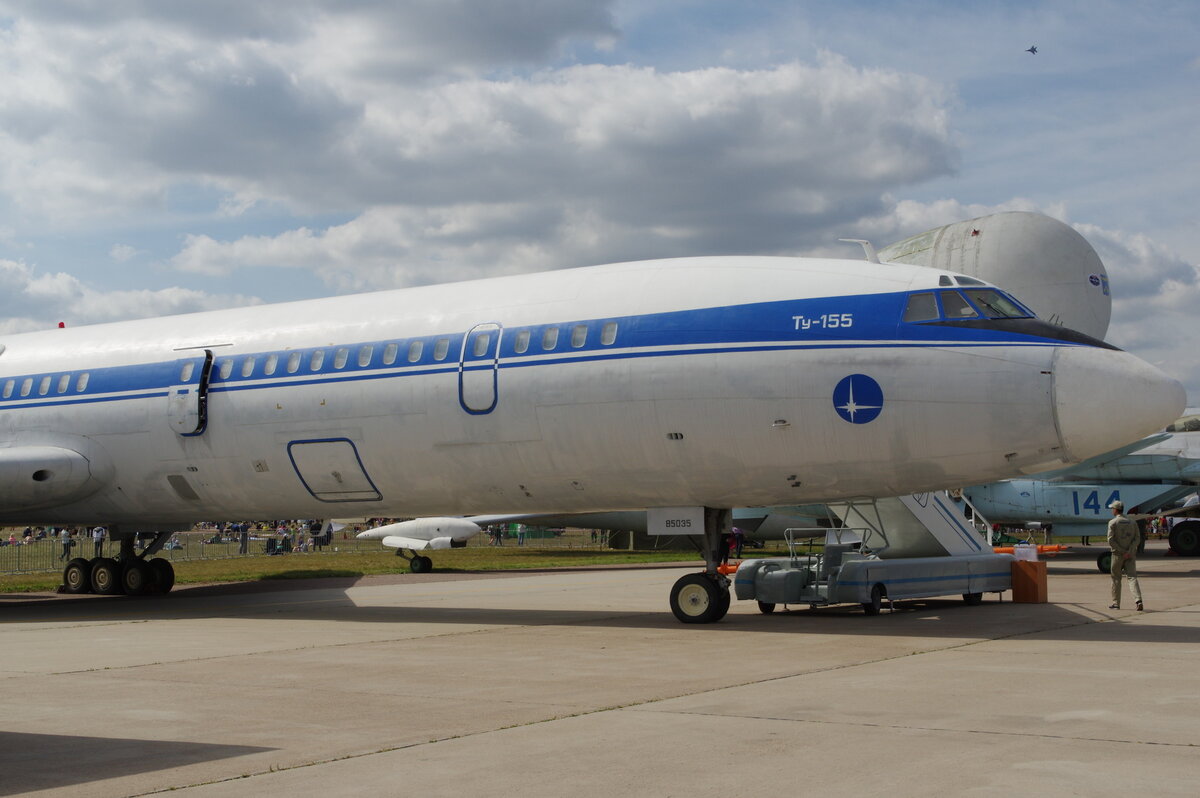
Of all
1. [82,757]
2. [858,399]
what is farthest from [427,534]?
[82,757]

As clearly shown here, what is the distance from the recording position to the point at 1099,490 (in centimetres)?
3309

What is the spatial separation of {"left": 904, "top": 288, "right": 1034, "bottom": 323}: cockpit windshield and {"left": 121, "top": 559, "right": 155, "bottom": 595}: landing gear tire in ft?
56.5

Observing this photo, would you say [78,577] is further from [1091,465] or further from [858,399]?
[1091,465]

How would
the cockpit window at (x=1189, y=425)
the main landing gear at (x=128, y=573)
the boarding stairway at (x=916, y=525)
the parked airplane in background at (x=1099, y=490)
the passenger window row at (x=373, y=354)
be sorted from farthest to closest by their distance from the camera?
the cockpit window at (x=1189, y=425) < the parked airplane in background at (x=1099, y=490) < the main landing gear at (x=128, y=573) < the boarding stairway at (x=916, y=525) < the passenger window row at (x=373, y=354)

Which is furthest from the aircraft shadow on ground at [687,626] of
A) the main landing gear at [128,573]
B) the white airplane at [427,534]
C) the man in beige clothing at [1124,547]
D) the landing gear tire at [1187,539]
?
the landing gear tire at [1187,539]

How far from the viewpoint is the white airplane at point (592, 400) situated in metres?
14.1

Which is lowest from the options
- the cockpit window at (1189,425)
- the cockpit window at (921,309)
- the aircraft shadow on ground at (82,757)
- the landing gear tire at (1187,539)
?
the aircraft shadow on ground at (82,757)

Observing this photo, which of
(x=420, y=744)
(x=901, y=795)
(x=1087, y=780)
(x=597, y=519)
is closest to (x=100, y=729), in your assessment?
(x=420, y=744)

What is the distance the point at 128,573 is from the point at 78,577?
1.46m

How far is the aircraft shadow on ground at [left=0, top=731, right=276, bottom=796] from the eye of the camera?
679 centimetres

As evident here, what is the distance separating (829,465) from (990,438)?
2041 mm

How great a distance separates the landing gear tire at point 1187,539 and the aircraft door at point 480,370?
30160 mm

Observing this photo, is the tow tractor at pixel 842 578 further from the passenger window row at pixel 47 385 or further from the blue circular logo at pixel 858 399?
the passenger window row at pixel 47 385

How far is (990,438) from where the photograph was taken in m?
14.0
